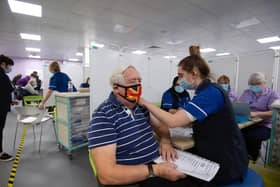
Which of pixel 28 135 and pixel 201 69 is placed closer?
pixel 201 69

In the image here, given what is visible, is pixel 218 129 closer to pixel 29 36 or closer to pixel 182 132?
pixel 182 132

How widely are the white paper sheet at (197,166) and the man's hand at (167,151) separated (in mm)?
34

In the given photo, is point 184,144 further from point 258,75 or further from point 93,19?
point 93,19

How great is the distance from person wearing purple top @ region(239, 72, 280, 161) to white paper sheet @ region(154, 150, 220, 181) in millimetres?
1578

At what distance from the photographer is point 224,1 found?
3.22m

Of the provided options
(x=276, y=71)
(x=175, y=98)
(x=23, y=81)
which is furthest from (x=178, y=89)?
(x=23, y=81)

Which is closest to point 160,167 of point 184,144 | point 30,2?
point 184,144

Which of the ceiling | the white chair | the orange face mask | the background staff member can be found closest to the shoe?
the white chair

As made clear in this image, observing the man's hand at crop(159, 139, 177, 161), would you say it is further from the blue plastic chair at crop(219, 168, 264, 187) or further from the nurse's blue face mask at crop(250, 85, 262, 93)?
the nurse's blue face mask at crop(250, 85, 262, 93)

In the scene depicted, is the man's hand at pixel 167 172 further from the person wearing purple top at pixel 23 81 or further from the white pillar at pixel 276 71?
the person wearing purple top at pixel 23 81

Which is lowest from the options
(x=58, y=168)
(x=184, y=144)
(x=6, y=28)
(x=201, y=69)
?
(x=58, y=168)

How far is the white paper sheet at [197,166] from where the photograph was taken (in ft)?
2.97

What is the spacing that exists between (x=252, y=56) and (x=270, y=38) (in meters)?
4.06

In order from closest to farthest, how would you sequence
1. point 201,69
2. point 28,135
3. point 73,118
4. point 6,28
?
1. point 201,69
2. point 73,118
3. point 28,135
4. point 6,28
